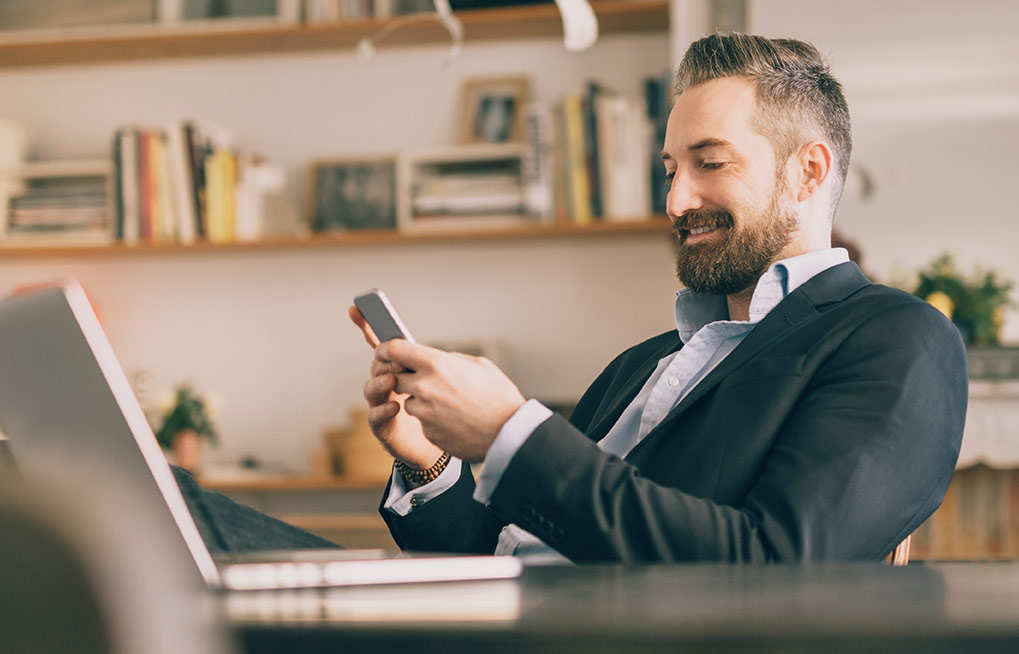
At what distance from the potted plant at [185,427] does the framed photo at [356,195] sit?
2.17 feet

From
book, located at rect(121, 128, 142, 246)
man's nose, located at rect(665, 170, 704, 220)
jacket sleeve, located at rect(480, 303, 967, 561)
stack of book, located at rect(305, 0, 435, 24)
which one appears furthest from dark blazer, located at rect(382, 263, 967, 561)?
book, located at rect(121, 128, 142, 246)

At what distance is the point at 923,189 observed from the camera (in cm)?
273

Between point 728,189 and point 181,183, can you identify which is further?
point 181,183

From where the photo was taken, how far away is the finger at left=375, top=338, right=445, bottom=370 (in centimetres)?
84

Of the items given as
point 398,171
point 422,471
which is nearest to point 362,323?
point 422,471

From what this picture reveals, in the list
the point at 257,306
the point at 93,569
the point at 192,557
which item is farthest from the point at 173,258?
the point at 93,569

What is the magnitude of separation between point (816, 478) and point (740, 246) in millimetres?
463

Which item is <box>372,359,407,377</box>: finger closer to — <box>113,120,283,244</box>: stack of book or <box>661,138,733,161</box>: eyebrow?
<box>661,138,733,161</box>: eyebrow

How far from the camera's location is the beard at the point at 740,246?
1259 millimetres

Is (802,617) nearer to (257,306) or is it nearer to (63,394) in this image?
(63,394)

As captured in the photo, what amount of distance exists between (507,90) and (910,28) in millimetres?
1202

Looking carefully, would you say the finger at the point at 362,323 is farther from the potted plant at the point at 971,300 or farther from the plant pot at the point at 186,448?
the plant pot at the point at 186,448

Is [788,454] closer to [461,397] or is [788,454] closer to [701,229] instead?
[461,397]

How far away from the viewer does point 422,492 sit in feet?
3.96
